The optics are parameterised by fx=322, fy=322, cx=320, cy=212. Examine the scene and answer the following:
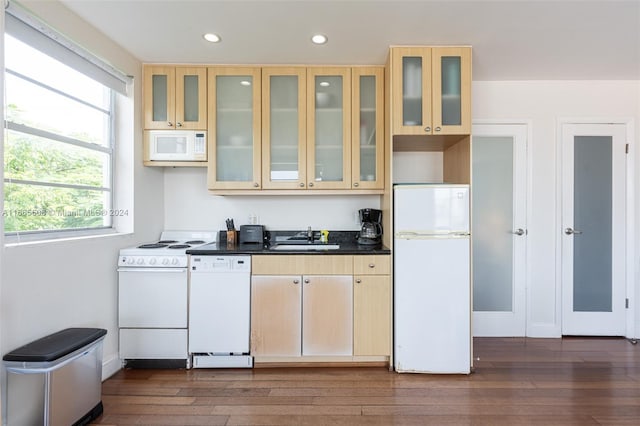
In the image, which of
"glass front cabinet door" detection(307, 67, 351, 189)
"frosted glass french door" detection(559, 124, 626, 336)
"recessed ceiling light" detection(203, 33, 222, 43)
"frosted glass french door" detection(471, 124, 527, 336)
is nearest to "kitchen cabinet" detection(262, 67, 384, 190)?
"glass front cabinet door" detection(307, 67, 351, 189)

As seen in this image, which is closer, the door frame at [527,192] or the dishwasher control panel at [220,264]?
the dishwasher control panel at [220,264]

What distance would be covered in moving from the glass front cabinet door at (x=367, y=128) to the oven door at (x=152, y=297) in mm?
1653

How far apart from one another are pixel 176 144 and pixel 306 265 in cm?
157

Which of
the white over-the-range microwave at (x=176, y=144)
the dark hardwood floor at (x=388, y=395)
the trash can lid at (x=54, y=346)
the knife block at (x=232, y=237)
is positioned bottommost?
the dark hardwood floor at (x=388, y=395)

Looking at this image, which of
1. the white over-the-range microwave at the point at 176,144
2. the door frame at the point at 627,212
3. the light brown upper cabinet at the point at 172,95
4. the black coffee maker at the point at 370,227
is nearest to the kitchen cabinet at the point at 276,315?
the black coffee maker at the point at 370,227

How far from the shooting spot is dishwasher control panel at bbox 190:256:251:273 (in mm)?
2508

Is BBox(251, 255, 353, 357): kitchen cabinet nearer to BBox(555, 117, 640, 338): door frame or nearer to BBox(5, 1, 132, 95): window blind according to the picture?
BBox(5, 1, 132, 95): window blind

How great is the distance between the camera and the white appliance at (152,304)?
98.0 inches

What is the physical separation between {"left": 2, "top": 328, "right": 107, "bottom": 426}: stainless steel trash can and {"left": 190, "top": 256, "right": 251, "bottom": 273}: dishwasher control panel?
2.44 ft

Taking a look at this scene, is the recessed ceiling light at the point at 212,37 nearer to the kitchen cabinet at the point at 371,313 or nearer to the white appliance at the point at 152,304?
the white appliance at the point at 152,304

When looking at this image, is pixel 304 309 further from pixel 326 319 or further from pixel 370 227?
pixel 370 227

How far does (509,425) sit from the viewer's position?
1.87m

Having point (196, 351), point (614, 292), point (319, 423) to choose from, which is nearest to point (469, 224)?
point (319, 423)

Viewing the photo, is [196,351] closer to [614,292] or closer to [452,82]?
[452,82]
